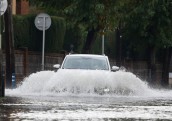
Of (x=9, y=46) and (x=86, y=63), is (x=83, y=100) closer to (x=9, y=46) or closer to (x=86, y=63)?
(x=86, y=63)

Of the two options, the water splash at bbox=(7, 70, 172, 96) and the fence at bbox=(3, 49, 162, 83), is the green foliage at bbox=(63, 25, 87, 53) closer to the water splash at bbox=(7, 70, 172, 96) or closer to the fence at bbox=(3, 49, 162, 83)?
the fence at bbox=(3, 49, 162, 83)

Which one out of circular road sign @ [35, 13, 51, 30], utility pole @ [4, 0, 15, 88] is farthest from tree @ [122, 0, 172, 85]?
utility pole @ [4, 0, 15, 88]

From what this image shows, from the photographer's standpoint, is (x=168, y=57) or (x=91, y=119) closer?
(x=91, y=119)

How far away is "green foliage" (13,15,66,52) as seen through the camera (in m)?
40.1

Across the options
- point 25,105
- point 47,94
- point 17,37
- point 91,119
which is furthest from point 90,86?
point 17,37

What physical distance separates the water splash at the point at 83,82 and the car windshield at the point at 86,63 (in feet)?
4.10

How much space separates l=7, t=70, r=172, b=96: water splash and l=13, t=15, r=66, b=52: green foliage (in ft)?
46.2

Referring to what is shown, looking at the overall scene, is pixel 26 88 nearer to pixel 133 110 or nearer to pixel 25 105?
pixel 25 105

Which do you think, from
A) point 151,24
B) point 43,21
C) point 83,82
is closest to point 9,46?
point 43,21

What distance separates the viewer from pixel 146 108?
19078mm

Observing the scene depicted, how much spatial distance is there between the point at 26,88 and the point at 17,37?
1366 centimetres

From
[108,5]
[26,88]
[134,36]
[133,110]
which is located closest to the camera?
[133,110]

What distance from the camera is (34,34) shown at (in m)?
41.7

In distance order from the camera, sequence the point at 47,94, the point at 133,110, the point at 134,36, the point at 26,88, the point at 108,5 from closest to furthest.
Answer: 1. the point at 133,110
2. the point at 47,94
3. the point at 26,88
4. the point at 108,5
5. the point at 134,36
